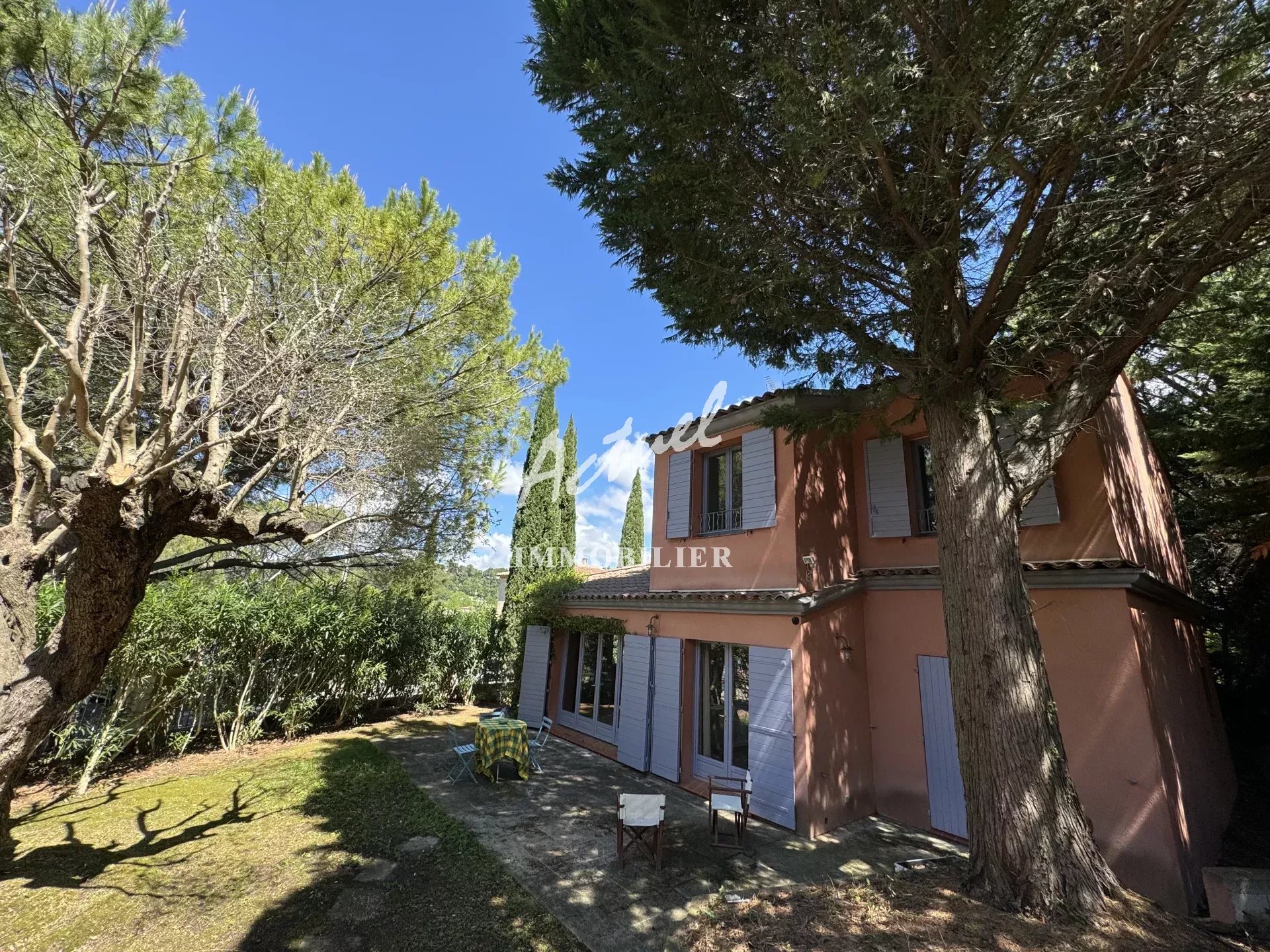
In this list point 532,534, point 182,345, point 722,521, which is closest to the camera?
point 182,345

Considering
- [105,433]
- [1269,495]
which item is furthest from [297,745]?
[1269,495]

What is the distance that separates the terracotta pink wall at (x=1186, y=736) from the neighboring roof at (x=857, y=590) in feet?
1.09

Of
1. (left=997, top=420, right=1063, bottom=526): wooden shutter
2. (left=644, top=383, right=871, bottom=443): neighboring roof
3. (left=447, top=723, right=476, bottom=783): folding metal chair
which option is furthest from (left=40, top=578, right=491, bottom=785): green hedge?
(left=997, top=420, right=1063, bottom=526): wooden shutter

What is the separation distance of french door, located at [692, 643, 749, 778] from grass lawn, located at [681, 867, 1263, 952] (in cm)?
317

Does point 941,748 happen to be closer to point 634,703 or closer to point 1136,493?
point 1136,493

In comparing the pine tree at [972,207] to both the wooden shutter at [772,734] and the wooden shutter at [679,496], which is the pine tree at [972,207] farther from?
the wooden shutter at [679,496]

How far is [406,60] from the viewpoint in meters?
8.62

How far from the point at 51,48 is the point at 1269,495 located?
63.0 ft

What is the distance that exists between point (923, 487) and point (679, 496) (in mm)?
4294

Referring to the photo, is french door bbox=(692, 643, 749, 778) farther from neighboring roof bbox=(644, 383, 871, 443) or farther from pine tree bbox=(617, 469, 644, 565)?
pine tree bbox=(617, 469, 644, 565)

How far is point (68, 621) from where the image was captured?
13.7 feet

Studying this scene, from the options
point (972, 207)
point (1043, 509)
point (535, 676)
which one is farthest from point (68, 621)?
point (1043, 509)

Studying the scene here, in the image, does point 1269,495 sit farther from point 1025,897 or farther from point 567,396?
point 567,396

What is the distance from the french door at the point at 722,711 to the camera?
838cm
